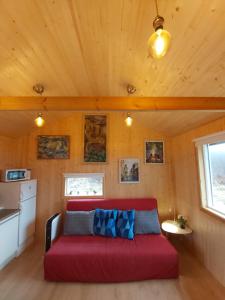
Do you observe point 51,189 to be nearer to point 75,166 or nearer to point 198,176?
point 75,166

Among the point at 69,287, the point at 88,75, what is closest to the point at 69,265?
the point at 69,287

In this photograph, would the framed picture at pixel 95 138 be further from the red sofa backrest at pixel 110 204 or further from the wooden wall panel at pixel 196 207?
the wooden wall panel at pixel 196 207

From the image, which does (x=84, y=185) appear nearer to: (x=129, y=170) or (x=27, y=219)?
(x=129, y=170)

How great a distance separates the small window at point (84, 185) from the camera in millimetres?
3729

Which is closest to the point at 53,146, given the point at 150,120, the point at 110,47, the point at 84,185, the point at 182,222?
the point at 84,185

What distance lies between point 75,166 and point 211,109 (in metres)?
2.78

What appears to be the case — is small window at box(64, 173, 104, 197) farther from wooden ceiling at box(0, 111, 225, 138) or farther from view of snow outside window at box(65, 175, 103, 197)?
wooden ceiling at box(0, 111, 225, 138)

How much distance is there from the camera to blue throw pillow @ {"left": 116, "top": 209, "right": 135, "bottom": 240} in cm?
290

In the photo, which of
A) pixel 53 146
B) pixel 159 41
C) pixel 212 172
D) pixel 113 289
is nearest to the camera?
pixel 159 41

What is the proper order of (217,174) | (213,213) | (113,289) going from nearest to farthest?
(113,289), (213,213), (217,174)

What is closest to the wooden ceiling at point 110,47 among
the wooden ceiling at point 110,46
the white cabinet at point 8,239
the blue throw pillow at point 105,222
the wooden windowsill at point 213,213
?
the wooden ceiling at point 110,46

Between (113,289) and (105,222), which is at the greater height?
(105,222)

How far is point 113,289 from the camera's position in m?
2.20

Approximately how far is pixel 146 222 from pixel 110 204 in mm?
767
